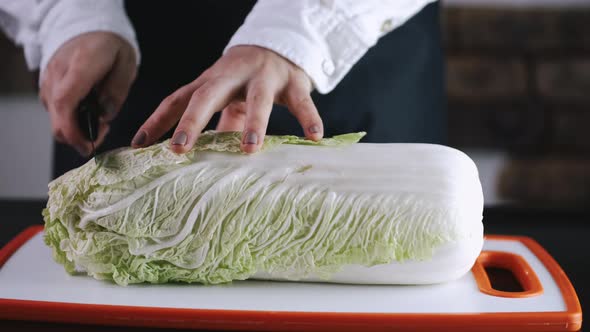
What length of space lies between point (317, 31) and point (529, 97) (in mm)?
2141

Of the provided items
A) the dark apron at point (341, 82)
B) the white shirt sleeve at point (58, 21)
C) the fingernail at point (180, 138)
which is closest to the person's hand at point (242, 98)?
the fingernail at point (180, 138)

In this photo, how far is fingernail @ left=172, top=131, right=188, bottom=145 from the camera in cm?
103

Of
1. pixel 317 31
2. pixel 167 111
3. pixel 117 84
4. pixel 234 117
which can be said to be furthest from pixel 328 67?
pixel 117 84

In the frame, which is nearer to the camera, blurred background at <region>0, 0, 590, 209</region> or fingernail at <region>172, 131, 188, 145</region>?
fingernail at <region>172, 131, 188, 145</region>

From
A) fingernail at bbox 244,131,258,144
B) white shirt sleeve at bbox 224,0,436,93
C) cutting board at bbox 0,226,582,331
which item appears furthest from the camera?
white shirt sleeve at bbox 224,0,436,93

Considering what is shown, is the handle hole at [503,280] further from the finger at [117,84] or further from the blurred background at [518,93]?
the blurred background at [518,93]

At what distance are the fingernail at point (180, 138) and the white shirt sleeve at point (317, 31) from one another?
0.27 m

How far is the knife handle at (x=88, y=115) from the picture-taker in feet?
4.43

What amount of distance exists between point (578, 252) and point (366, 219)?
1.71ft

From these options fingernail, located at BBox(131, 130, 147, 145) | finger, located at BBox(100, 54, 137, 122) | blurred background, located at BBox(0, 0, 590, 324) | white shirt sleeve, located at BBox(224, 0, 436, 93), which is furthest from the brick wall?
fingernail, located at BBox(131, 130, 147, 145)

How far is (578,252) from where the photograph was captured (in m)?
1.32

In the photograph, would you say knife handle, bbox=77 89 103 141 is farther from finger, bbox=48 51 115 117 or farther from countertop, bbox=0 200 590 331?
countertop, bbox=0 200 590 331

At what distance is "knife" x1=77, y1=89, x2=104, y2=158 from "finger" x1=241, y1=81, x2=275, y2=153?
382 mm

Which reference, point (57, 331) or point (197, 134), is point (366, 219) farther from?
point (57, 331)
